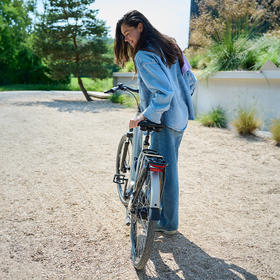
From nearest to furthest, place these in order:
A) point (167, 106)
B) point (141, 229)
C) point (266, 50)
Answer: point (167, 106), point (141, 229), point (266, 50)

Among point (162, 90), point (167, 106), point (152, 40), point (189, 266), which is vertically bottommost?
point (189, 266)

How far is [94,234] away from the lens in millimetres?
2676

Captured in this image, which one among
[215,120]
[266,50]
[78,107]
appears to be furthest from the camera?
[78,107]

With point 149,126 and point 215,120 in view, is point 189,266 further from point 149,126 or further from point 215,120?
point 215,120

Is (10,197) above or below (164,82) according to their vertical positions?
below

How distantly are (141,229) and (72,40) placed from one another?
45.9 feet

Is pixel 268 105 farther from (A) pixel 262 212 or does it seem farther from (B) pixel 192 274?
(B) pixel 192 274

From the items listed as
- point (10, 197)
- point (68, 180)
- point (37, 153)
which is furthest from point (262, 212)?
point (37, 153)

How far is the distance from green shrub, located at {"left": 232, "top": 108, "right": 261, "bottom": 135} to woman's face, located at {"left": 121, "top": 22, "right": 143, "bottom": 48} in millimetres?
4809

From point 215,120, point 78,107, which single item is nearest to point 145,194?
point 215,120

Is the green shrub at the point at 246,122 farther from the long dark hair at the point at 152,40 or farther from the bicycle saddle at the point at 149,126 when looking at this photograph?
the bicycle saddle at the point at 149,126

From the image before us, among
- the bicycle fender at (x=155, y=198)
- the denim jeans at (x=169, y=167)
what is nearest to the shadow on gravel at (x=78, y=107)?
the denim jeans at (x=169, y=167)

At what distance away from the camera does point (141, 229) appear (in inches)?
93.5

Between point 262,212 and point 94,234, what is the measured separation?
176 centimetres
